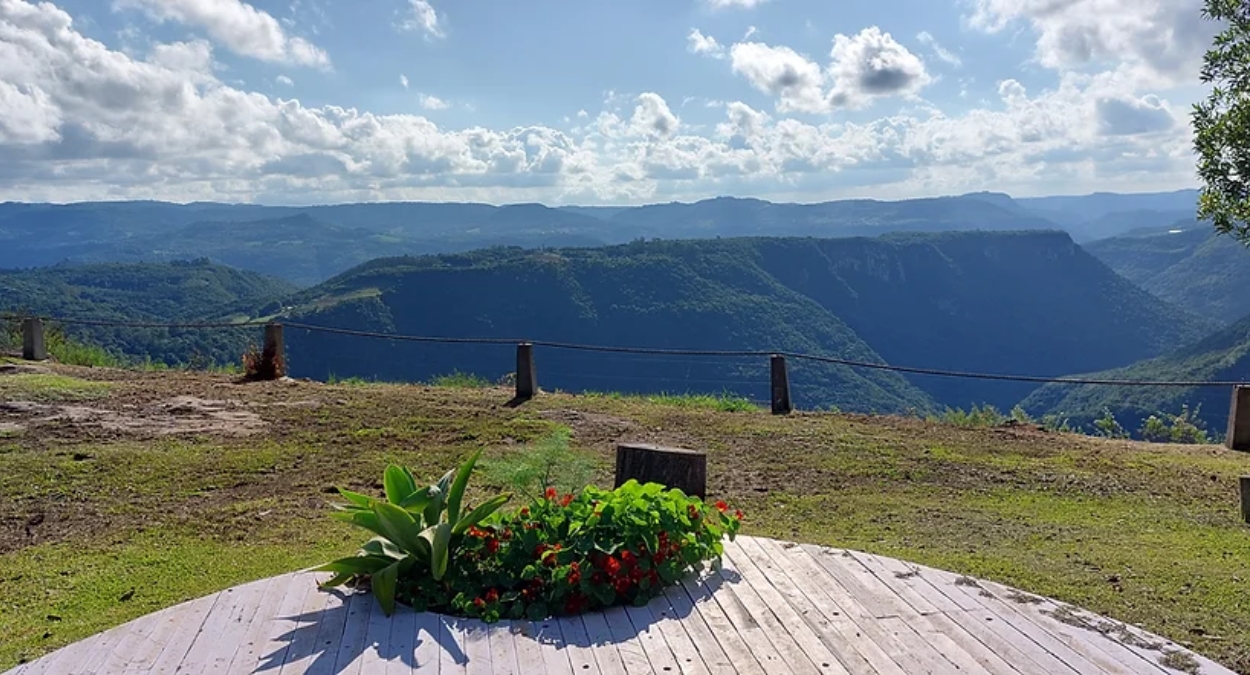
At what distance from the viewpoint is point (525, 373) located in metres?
11.1

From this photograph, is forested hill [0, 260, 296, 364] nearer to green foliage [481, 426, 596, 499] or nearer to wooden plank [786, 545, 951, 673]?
green foliage [481, 426, 596, 499]

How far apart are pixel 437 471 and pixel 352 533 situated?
5.91 ft

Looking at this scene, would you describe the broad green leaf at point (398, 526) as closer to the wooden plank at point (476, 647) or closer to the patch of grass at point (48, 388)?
the wooden plank at point (476, 647)

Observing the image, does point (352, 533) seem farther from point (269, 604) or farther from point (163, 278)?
point (163, 278)

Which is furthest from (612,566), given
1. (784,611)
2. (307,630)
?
(307,630)

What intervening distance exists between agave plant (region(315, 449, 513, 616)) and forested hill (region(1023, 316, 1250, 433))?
53679 millimetres

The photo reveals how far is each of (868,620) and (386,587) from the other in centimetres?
199

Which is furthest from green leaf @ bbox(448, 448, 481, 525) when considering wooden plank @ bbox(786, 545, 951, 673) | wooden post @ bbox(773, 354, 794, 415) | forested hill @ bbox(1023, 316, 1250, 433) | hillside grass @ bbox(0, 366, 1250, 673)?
forested hill @ bbox(1023, 316, 1250, 433)

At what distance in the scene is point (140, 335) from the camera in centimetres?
5394

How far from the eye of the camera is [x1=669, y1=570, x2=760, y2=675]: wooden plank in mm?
3400

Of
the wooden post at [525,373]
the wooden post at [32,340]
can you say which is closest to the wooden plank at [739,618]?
the wooden post at [525,373]

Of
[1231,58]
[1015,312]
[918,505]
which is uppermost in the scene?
[1231,58]

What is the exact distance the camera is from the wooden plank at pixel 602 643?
3424 mm


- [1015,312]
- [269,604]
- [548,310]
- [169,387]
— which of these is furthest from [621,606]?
[1015,312]
